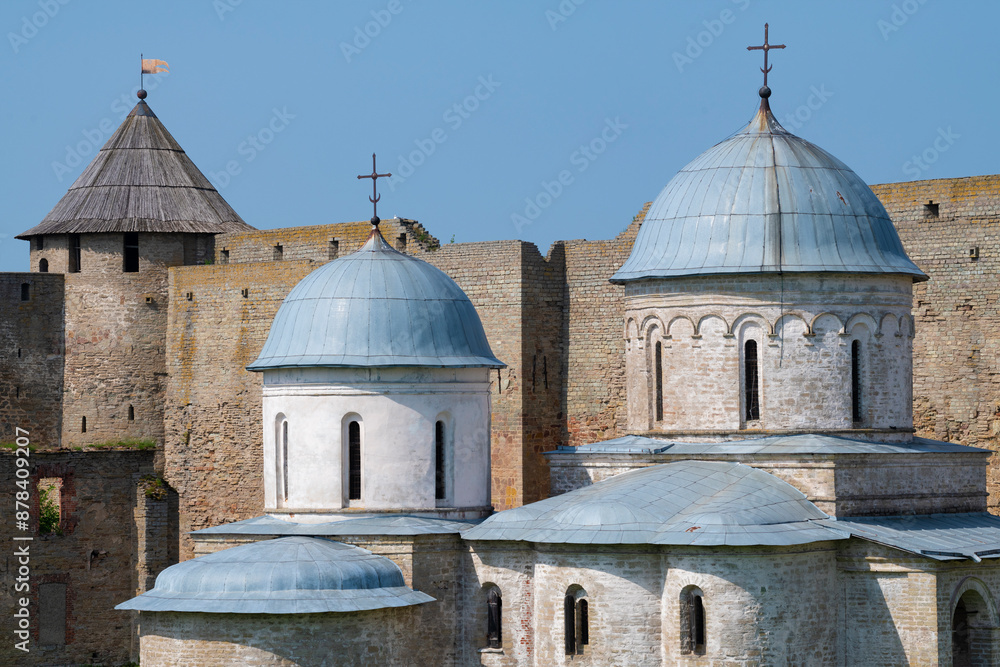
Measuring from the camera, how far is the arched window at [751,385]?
2133cm

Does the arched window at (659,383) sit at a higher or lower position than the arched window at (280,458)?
higher

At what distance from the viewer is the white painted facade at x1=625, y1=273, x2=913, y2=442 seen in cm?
2111

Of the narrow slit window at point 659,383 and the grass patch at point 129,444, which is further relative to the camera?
the grass patch at point 129,444

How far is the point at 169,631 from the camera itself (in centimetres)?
1916

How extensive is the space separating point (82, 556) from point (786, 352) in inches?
599

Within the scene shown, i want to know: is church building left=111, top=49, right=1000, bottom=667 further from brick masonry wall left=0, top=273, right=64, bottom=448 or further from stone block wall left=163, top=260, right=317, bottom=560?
brick masonry wall left=0, top=273, right=64, bottom=448

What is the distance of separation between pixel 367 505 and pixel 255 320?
11.5 metres

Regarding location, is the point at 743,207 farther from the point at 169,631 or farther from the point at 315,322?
the point at 169,631

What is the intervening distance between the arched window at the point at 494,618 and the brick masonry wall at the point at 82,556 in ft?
41.6

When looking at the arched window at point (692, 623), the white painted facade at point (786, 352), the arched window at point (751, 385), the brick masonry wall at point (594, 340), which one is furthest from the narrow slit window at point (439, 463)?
the brick masonry wall at point (594, 340)

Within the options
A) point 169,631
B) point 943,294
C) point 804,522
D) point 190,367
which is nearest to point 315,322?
point 169,631

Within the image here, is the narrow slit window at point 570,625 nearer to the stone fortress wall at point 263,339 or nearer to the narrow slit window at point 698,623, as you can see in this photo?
the narrow slit window at point 698,623

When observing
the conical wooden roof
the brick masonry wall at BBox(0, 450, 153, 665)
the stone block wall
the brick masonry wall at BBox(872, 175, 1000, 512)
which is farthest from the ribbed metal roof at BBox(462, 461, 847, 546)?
the conical wooden roof

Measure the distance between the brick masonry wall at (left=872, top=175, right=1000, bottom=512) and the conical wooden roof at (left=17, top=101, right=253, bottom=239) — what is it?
1413 centimetres
